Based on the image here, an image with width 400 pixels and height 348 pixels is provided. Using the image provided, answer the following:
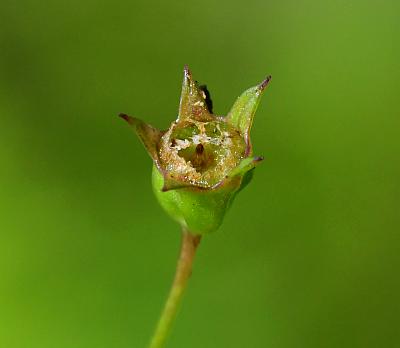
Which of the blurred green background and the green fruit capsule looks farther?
the blurred green background

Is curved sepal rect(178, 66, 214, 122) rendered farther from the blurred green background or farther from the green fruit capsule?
the blurred green background

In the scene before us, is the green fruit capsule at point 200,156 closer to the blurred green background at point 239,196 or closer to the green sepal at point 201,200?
the green sepal at point 201,200

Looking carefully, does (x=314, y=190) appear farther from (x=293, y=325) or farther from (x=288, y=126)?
(x=293, y=325)

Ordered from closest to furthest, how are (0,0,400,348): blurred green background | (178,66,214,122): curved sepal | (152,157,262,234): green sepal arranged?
(152,157,262,234): green sepal → (178,66,214,122): curved sepal → (0,0,400,348): blurred green background

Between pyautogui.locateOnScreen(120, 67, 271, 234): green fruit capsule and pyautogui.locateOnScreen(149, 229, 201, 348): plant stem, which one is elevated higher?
pyautogui.locateOnScreen(120, 67, 271, 234): green fruit capsule

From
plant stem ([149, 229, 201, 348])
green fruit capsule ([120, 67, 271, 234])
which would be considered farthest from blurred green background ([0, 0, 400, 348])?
green fruit capsule ([120, 67, 271, 234])
